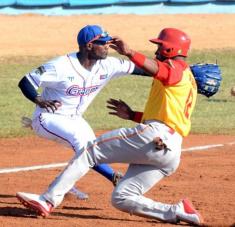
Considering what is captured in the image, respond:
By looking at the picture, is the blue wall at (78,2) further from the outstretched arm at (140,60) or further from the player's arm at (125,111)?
the outstretched arm at (140,60)

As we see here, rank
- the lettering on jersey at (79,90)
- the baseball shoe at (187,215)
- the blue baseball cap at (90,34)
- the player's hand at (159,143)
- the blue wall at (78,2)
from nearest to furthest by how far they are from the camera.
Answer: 1. the player's hand at (159,143)
2. the baseball shoe at (187,215)
3. the blue baseball cap at (90,34)
4. the lettering on jersey at (79,90)
5. the blue wall at (78,2)

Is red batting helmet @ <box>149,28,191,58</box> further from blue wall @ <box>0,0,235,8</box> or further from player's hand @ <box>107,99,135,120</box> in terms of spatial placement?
blue wall @ <box>0,0,235,8</box>

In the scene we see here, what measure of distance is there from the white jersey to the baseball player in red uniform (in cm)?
137

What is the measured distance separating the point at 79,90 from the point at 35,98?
1.89 ft

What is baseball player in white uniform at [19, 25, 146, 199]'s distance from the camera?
888cm

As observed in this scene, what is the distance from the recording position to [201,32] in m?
28.2

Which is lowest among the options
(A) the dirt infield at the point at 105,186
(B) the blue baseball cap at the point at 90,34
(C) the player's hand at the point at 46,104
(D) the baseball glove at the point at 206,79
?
(A) the dirt infield at the point at 105,186

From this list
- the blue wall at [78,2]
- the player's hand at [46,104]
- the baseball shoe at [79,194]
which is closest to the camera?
the player's hand at [46,104]

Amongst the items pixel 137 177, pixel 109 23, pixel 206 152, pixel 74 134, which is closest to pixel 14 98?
pixel 206 152

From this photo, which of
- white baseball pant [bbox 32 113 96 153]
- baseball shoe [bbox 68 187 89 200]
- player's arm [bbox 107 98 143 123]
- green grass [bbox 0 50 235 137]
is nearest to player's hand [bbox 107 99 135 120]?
player's arm [bbox 107 98 143 123]

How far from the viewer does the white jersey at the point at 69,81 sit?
9.03m

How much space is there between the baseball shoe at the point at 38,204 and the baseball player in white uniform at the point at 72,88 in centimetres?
92

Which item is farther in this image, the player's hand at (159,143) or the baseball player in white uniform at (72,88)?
the baseball player in white uniform at (72,88)

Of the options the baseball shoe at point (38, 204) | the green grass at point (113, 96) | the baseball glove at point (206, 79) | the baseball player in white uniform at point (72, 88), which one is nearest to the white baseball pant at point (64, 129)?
the baseball player in white uniform at point (72, 88)
